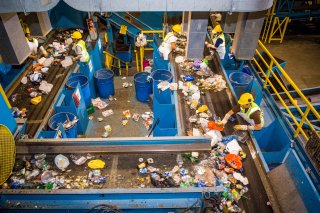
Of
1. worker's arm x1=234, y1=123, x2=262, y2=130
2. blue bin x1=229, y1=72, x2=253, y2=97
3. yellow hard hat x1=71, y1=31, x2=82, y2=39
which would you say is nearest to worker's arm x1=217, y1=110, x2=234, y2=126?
worker's arm x1=234, y1=123, x2=262, y2=130

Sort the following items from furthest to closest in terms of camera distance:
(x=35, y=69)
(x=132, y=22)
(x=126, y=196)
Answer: (x=132, y=22)
(x=35, y=69)
(x=126, y=196)

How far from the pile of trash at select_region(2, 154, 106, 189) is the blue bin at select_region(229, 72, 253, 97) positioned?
162 inches

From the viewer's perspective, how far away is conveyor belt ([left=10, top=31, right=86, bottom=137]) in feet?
17.2

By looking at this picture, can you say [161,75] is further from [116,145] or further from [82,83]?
[116,145]

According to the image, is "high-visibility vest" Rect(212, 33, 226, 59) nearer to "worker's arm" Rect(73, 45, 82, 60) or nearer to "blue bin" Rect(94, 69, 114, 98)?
"blue bin" Rect(94, 69, 114, 98)

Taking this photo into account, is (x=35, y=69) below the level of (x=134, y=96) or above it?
above

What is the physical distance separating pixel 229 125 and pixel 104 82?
4653 millimetres

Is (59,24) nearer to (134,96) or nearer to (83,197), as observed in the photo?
(134,96)

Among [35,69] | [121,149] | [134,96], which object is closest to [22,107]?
[35,69]

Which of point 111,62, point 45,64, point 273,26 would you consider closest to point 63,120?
point 45,64

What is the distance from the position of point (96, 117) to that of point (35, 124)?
8.47ft

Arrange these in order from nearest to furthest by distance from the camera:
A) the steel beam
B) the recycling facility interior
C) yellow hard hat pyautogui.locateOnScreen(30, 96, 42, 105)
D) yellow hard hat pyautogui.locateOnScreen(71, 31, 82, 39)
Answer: the recycling facility interior < the steel beam < yellow hard hat pyautogui.locateOnScreen(30, 96, 42, 105) < yellow hard hat pyautogui.locateOnScreen(71, 31, 82, 39)

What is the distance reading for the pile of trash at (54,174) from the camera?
150 inches

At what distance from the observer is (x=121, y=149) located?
170 inches
